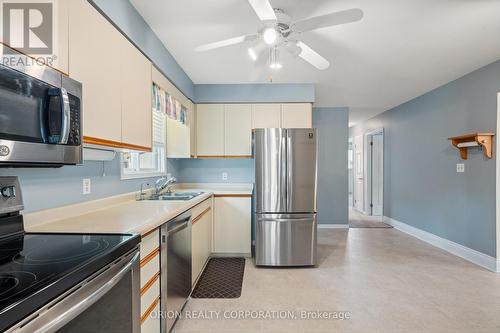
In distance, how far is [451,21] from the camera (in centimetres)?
219

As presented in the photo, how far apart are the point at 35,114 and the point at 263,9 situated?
4.23ft

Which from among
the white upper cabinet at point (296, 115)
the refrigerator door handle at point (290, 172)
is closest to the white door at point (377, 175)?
the white upper cabinet at point (296, 115)

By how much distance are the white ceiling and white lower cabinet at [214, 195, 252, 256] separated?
5.26 feet

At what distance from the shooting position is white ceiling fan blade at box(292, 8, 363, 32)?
60.0 inches

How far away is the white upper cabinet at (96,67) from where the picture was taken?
1340 mm

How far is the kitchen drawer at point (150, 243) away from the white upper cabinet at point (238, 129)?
2346 millimetres

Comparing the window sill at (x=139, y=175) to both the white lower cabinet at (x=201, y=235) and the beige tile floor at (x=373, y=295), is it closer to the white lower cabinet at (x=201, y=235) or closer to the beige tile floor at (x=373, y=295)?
the white lower cabinet at (x=201, y=235)

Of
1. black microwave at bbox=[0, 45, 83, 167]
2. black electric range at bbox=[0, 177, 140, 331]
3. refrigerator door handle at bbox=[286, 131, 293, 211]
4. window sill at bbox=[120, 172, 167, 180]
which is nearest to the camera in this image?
black electric range at bbox=[0, 177, 140, 331]

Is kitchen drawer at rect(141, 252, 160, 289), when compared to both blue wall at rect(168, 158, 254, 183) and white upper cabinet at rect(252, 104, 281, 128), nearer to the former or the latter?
blue wall at rect(168, 158, 254, 183)

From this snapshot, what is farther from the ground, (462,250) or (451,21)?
(451,21)

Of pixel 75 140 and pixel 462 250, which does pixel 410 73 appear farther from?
pixel 75 140

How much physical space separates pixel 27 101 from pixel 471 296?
3607 mm

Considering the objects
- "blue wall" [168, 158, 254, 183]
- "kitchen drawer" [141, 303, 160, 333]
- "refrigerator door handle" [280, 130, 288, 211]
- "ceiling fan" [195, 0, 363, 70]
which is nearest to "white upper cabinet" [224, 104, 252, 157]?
"blue wall" [168, 158, 254, 183]

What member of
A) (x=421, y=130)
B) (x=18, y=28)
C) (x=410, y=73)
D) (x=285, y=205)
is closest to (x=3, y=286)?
(x=18, y=28)
